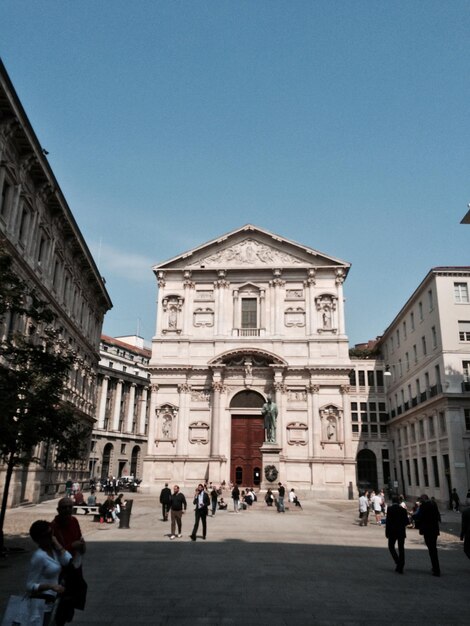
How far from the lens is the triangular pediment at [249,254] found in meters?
48.2

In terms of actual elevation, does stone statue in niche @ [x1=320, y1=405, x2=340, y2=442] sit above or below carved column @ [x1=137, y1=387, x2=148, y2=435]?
below

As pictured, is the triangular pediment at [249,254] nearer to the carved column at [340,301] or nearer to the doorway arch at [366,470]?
the carved column at [340,301]

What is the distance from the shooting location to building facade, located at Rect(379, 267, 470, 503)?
37.8 m

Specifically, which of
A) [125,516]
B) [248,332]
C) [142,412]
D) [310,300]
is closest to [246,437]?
[248,332]

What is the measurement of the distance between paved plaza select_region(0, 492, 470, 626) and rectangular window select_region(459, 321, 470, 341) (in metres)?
22.6

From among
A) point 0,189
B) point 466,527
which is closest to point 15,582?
point 466,527

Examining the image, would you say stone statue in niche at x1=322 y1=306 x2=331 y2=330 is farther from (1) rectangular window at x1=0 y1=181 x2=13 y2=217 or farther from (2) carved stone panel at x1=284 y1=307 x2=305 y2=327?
(1) rectangular window at x1=0 y1=181 x2=13 y2=217

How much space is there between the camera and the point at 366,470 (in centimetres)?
5825

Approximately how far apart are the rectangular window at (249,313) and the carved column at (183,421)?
7.75 meters

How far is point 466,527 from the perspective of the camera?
12211 millimetres

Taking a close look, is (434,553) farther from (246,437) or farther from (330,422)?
(246,437)

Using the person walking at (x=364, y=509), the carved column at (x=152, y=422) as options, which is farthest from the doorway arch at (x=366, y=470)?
the person walking at (x=364, y=509)

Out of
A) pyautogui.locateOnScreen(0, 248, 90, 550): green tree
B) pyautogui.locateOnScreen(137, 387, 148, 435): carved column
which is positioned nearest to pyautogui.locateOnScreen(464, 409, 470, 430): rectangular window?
pyautogui.locateOnScreen(0, 248, 90, 550): green tree

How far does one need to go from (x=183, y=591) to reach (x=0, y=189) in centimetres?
2011
